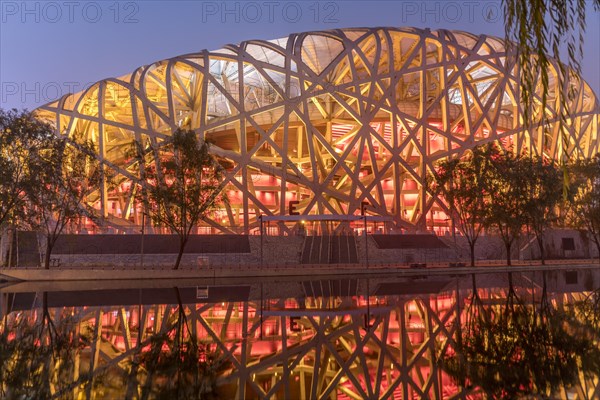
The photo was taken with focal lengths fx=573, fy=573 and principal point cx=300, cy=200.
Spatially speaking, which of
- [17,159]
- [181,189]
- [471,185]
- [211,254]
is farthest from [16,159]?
[471,185]

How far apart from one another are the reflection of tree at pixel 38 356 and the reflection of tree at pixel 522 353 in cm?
525

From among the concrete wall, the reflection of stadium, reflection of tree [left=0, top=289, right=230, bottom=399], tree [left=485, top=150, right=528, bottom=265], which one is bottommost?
reflection of tree [left=0, top=289, right=230, bottom=399]

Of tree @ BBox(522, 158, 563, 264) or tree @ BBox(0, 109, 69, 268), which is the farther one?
tree @ BBox(522, 158, 563, 264)

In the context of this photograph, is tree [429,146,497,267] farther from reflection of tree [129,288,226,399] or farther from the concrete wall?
reflection of tree [129,288,226,399]

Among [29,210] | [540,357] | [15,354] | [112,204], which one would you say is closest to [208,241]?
[29,210]

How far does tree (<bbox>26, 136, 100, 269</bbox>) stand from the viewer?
3203 centimetres

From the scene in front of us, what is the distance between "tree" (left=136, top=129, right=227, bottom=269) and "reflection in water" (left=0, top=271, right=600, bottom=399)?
1573 centimetres

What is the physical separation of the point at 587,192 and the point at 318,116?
2365 centimetres

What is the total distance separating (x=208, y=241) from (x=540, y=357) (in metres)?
32.4

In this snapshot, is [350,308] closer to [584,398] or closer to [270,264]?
[584,398]

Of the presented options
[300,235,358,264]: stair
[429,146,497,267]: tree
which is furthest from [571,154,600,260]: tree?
[300,235,358,264]: stair

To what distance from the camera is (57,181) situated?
1294 inches

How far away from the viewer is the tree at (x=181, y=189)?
3309 centimetres

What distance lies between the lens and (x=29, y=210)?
32.3 m
